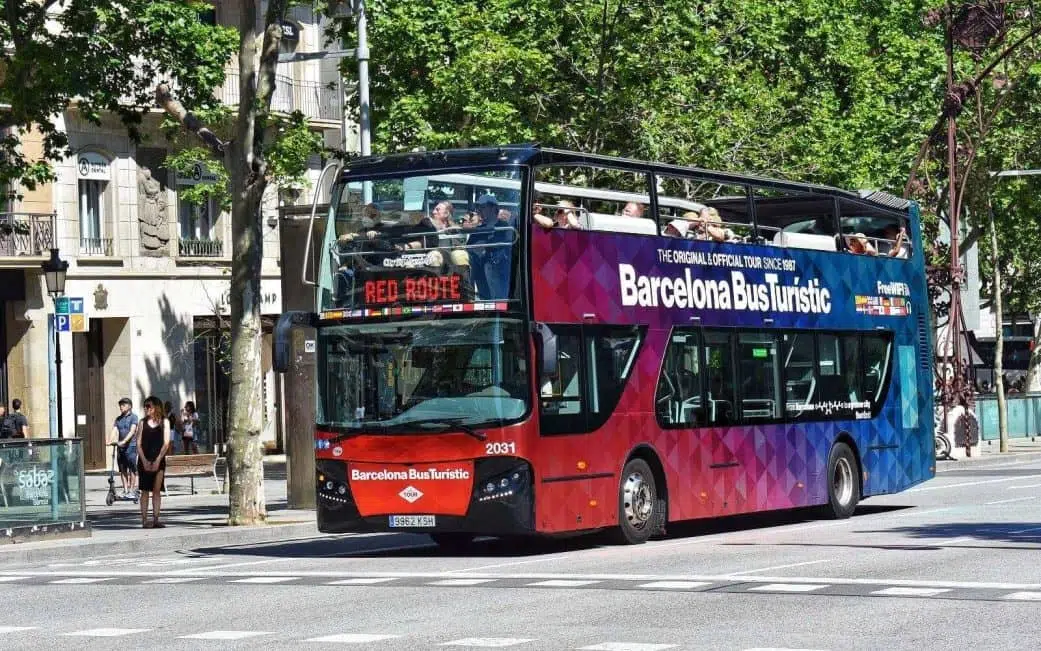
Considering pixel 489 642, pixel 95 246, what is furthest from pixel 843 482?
pixel 95 246

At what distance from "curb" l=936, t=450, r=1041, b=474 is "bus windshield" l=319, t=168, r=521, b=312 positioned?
21127 mm

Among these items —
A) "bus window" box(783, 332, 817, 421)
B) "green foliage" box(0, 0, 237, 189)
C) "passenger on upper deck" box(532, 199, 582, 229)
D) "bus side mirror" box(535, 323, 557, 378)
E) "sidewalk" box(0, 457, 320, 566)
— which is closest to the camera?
"bus side mirror" box(535, 323, 557, 378)

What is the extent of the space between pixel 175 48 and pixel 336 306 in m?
8.28

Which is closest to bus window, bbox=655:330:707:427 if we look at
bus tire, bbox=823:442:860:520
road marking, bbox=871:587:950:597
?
bus tire, bbox=823:442:860:520

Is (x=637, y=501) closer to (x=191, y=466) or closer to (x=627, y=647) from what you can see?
(x=627, y=647)

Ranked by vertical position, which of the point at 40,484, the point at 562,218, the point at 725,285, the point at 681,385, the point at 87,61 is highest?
Result: the point at 87,61

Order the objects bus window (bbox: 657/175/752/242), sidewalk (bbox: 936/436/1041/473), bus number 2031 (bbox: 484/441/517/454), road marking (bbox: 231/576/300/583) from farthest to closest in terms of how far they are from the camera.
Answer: sidewalk (bbox: 936/436/1041/473) → bus window (bbox: 657/175/752/242) → bus number 2031 (bbox: 484/441/517/454) → road marking (bbox: 231/576/300/583)

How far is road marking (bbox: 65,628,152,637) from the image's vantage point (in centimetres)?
1274

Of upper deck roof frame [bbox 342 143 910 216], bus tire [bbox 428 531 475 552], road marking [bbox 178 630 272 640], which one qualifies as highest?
upper deck roof frame [bbox 342 143 910 216]

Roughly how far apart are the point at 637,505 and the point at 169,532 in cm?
702

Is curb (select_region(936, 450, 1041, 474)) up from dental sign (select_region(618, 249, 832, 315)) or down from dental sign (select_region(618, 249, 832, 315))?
down

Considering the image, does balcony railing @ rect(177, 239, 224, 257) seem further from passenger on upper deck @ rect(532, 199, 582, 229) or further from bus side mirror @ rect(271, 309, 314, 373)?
passenger on upper deck @ rect(532, 199, 582, 229)

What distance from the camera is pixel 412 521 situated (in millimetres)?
18828

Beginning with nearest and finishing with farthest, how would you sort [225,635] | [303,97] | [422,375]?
[225,635]
[422,375]
[303,97]
